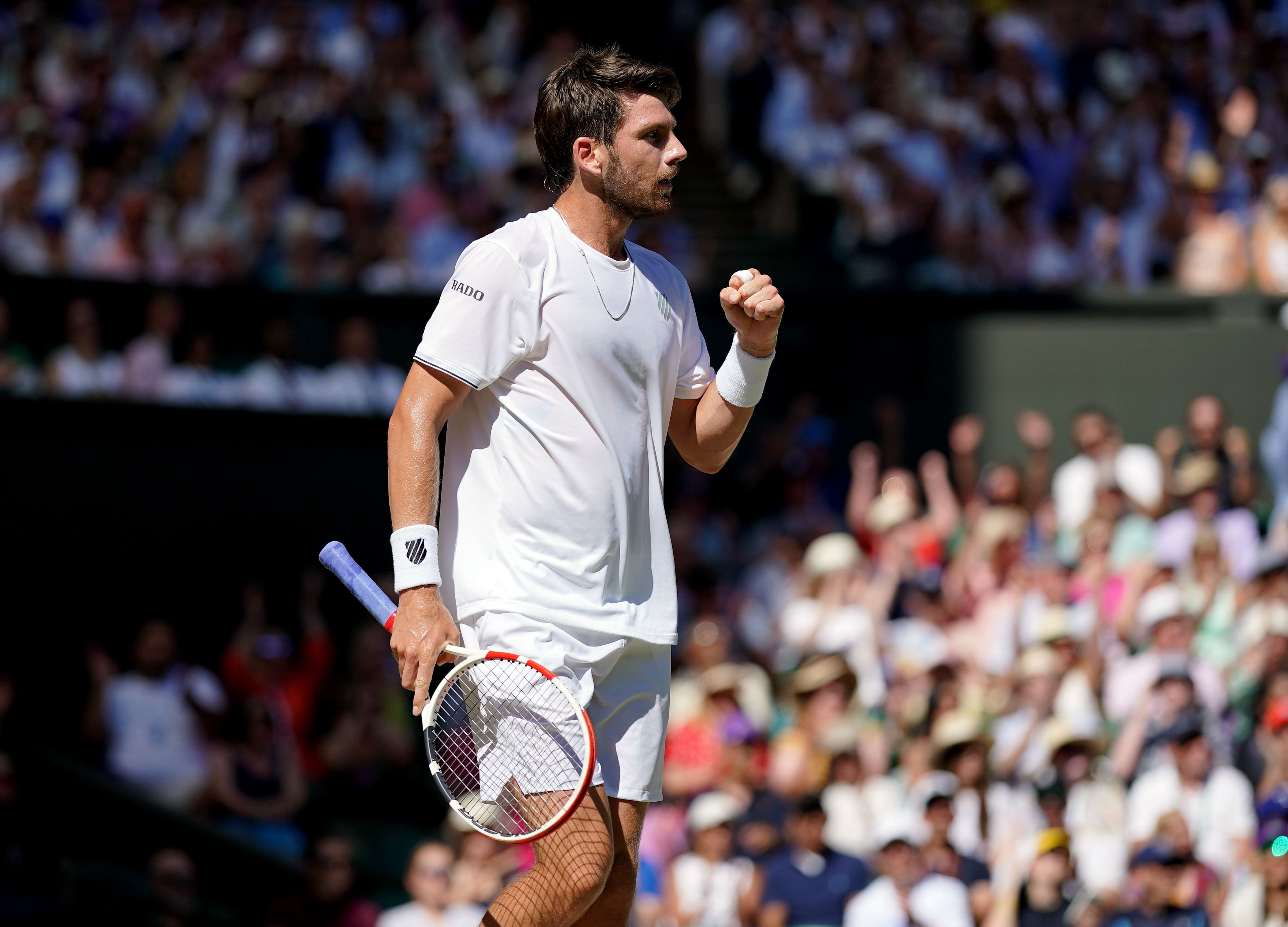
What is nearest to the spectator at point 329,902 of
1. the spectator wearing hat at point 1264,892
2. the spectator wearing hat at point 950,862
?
the spectator wearing hat at point 950,862

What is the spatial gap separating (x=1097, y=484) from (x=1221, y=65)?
545 cm

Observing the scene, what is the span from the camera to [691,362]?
12.9ft

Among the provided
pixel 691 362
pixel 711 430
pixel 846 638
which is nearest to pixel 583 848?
pixel 711 430

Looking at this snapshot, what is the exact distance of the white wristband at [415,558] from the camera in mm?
3406

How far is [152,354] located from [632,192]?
6.98 meters

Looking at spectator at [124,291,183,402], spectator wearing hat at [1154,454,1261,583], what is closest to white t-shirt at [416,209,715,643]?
spectator wearing hat at [1154,454,1261,583]

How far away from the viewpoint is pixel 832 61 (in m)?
14.1

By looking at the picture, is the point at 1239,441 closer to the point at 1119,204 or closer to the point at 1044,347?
the point at 1044,347

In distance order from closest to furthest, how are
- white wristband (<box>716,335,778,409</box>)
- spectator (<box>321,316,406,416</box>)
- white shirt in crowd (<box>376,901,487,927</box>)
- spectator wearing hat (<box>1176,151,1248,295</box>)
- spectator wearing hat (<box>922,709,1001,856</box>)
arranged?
white wristband (<box>716,335,778,409</box>)
white shirt in crowd (<box>376,901,487,927</box>)
spectator wearing hat (<box>922,709,1001,856</box>)
spectator (<box>321,316,406,416</box>)
spectator wearing hat (<box>1176,151,1248,295</box>)

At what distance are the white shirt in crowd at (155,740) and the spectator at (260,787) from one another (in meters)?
0.16

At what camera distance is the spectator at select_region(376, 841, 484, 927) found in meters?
7.37

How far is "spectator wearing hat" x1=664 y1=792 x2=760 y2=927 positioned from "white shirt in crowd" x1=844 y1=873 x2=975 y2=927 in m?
0.49

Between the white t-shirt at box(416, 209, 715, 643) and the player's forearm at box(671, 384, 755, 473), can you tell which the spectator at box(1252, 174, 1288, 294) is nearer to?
the player's forearm at box(671, 384, 755, 473)

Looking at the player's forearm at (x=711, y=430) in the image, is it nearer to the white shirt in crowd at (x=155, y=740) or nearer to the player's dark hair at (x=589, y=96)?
the player's dark hair at (x=589, y=96)
